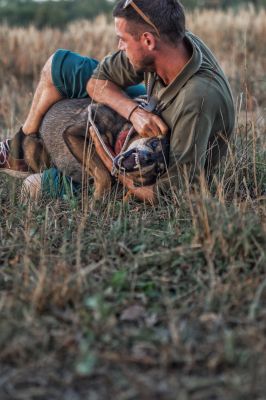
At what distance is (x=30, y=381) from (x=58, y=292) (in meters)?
0.48

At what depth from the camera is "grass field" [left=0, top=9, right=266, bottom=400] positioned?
2.31 meters

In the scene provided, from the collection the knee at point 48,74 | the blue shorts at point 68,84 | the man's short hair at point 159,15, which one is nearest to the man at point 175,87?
the man's short hair at point 159,15

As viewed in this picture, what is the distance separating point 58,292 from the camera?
2.74m

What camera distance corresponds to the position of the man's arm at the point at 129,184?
3861 mm

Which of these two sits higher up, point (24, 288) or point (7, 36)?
point (24, 288)

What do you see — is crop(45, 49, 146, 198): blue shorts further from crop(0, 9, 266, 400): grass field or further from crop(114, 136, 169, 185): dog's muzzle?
crop(114, 136, 169, 185): dog's muzzle

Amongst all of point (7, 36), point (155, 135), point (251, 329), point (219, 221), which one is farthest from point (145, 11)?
point (7, 36)

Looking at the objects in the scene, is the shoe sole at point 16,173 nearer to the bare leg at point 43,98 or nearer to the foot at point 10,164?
the foot at point 10,164

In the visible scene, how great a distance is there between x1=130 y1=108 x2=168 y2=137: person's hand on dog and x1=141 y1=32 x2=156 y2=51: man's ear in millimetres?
388

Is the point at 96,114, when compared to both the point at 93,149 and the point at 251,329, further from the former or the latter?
the point at 251,329

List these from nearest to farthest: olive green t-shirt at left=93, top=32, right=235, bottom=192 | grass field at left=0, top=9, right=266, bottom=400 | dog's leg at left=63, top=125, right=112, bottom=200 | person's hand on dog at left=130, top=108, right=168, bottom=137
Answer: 1. grass field at left=0, top=9, right=266, bottom=400
2. olive green t-shirt at left=93, top=32, right=235, bottom=192
3. person's hand on dog at left=130, top=108, right=168, bottom=137
4. dog's leg at left=63, top=125, right=112, bottom=200

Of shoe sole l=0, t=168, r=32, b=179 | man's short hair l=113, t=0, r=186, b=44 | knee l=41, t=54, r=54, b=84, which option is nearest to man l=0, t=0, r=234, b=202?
man's short hair l=113, t=0, r=186, b=44

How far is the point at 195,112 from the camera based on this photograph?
3611mm

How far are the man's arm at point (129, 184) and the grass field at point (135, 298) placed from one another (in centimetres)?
7
